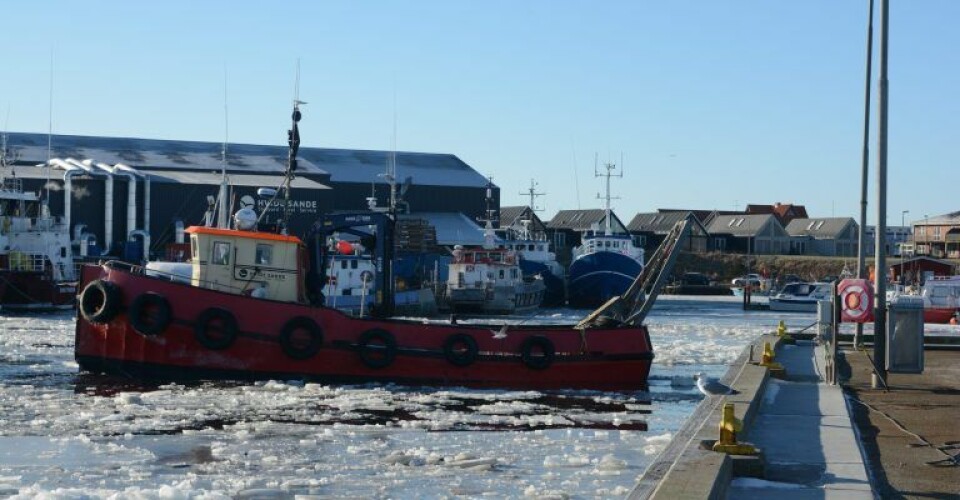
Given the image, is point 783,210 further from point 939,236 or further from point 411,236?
point 411,236

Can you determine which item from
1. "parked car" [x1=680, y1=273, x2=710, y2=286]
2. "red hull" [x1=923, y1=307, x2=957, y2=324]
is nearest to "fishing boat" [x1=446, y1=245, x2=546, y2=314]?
"red hull" [x1=923, y1=307, x2=957, y2=324]

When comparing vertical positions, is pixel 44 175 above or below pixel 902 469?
above

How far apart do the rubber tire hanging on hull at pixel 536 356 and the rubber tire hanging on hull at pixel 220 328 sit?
4.75m

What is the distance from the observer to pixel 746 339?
132 ft

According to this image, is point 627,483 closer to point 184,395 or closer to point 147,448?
point 147,448

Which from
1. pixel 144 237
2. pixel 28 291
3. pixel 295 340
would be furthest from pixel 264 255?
pixel 144 237

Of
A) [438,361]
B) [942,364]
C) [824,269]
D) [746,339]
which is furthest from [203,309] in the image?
[824,269]

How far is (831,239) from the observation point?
119 meters

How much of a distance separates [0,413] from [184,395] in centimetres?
306

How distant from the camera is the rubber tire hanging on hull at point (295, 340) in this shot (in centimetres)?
2194

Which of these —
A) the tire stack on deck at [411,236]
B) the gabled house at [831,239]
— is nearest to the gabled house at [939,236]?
the gabled house at [831,239]

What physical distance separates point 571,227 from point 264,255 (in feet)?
305

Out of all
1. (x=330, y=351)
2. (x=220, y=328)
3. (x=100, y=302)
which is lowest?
(x=330, y=351)

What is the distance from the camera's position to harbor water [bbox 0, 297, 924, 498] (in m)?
12.7
